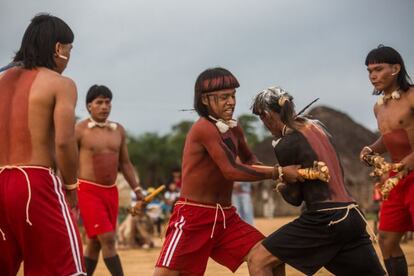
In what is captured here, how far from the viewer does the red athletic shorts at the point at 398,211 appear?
260 inches

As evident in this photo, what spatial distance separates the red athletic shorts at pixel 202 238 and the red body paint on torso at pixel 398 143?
1609 millimetres

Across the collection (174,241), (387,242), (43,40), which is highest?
(43,40)

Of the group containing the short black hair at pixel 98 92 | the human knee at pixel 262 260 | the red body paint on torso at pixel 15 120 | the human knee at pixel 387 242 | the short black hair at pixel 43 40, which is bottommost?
the human knee at pixel 387 242

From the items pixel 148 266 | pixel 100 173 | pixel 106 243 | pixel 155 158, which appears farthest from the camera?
pixel 155 158

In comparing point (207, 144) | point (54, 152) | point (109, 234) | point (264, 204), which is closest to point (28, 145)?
point (54, 152)

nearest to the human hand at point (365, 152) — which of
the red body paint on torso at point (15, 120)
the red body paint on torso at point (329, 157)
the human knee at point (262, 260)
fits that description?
the red body paint on torso at point (329, 157)

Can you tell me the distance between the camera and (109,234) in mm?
8328

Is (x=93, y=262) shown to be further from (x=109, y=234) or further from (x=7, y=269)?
(x=7, y=269)

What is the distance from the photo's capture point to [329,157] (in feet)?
18.2

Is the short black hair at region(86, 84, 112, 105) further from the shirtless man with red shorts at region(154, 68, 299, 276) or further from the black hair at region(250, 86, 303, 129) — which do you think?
the black hair at region(250, 86, 303, 129)

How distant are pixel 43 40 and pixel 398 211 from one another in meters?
3.55

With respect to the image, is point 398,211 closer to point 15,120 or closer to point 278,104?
point 278,104

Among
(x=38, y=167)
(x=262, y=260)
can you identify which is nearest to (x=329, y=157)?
(x=262, y=260)

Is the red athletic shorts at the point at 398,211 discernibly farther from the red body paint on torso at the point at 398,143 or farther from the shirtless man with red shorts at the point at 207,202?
the shirtless man with red shorts at the point at 207,202
